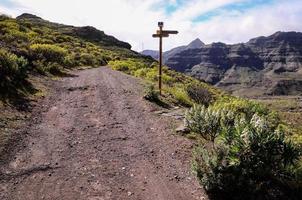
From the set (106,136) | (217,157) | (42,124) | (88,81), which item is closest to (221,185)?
(217,157)

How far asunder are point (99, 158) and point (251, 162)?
160 inches

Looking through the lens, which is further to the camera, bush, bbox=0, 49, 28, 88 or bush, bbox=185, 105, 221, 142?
bush, bbox=0, 49, 28, 88

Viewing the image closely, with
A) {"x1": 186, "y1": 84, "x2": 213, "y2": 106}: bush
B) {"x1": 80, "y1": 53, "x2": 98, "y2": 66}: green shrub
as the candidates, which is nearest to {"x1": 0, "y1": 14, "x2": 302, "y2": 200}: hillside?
{"x1": 186, "y1": 84, "x2": 213, "y2": 106}: bush

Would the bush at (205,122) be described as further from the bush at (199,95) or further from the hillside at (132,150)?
the bush at (199,95)

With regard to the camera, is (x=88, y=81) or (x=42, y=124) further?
A: (x=88, y=81)

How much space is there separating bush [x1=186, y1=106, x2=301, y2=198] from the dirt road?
61 centimetres

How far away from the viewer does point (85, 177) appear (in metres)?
8.55

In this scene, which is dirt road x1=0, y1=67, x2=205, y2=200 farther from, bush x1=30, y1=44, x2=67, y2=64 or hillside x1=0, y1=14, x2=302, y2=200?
bush x1=30, y1=44, x2=67, y2=64

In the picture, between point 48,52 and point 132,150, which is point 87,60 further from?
point 132,150

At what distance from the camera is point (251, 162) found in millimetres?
7703

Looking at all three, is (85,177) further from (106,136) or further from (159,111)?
(159,111)

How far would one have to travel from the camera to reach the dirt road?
795 cm

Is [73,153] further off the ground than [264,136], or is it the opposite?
[264,136]

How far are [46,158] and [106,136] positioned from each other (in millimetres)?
2645
